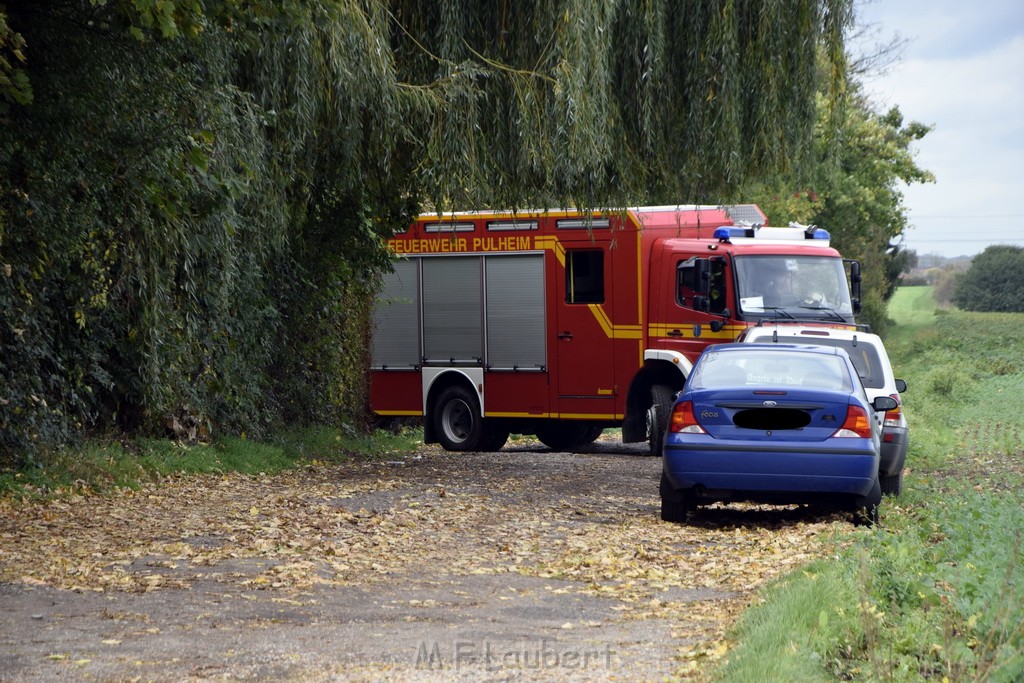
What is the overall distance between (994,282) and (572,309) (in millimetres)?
83465

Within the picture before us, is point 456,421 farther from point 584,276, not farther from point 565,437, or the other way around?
point 584,276

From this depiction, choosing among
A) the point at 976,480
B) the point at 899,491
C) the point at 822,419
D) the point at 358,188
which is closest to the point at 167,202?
the point at 358,188

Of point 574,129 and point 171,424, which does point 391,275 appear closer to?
point 171,424

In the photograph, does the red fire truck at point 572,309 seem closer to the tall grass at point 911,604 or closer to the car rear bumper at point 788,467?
the tall grass at point 911,604

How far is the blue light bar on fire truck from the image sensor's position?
58.1 ft

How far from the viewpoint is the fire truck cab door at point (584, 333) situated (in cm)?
1920

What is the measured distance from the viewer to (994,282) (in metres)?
96.2

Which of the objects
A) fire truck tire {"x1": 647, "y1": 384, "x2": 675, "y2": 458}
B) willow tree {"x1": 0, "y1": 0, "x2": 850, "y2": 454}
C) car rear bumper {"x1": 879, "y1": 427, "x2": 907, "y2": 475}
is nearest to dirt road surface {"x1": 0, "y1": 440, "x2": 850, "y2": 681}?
car rear bumper {"x1": 879, "y1": 427, "x2": 907, "y2": 475}

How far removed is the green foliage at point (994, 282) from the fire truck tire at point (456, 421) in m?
80.2

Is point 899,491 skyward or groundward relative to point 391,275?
groundward

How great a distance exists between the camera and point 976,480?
1605 cm

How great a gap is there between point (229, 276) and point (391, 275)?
20.8ft

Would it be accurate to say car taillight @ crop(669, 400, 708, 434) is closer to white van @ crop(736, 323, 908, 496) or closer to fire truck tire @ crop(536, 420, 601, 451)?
white van @ crop(736, 323, 908, 496)

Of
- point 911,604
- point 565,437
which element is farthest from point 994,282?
point 911,604
